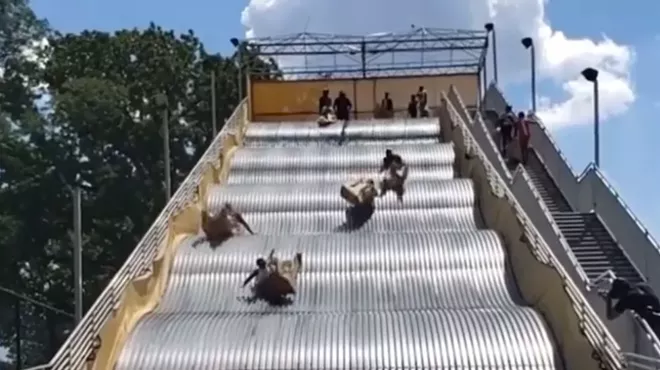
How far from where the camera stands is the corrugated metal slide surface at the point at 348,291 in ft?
51.4

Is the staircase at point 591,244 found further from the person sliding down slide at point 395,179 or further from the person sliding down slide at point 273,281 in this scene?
the person sliding down slide at point 273,281

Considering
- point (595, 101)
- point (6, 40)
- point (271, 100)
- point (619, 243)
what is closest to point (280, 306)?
point (619, 243)

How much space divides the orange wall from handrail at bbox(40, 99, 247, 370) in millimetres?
14847

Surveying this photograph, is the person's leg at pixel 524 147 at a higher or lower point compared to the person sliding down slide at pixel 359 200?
higher

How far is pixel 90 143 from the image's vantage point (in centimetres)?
4516

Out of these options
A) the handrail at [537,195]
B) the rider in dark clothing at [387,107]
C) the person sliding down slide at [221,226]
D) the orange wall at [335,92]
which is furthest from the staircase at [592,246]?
the orange wall at [335,92]

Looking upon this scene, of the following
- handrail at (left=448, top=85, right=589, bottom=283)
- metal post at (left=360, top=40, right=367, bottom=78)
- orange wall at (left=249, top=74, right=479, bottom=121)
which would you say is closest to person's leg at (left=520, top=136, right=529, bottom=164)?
handrail at (left=448, top=85, right=589, bottom=283)

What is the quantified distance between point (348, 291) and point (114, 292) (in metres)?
3.69

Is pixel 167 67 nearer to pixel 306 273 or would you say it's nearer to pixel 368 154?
pixel 368 154

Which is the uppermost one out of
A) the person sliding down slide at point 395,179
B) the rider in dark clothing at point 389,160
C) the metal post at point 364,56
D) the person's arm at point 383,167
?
the metal post at point 364,56

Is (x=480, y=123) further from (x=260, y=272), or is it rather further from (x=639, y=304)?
(x=639, y=304)

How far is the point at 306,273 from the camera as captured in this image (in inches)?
749

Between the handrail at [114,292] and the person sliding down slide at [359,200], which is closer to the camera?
the handrail at [114,292]

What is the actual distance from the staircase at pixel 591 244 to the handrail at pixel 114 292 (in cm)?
689
